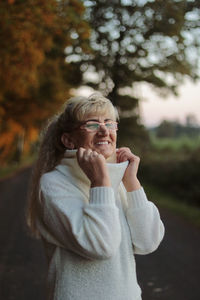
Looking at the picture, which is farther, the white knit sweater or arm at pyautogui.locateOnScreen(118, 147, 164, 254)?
arm at pyautogui.locateOnScreen(118, 147, 164, 254)

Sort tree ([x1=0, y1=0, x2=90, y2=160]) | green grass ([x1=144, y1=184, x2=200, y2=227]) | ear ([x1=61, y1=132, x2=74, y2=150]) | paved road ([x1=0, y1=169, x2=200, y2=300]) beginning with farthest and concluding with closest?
green grass ([x1=144, y1=184, x2=200, y2=227]), tree ([x1=0, y1=0, x2=90, y2=160]), paved road ([x1=0, y1=169, x2=200, y2=300]), ear ([x1=61, y1=132, x2=74, y2=150])

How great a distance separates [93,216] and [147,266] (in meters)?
4.45

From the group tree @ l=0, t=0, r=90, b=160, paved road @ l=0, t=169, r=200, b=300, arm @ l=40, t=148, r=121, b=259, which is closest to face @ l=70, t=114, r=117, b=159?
arm @ l=40, t=148, r=121, b=259

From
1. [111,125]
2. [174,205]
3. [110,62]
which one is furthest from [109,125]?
[110,62]

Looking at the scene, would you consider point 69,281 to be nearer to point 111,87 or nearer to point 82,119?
point 82,119

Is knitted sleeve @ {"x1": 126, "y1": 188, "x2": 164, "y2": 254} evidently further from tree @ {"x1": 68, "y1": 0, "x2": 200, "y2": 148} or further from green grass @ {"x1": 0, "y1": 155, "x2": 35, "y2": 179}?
green grass @ {"x1": 0, "y1": 155, "x2": 35, "y2": 179}

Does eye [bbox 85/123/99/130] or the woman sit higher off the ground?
eye [bbox 85/123/99/130]

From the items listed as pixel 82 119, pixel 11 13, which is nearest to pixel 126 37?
pixel 11 13

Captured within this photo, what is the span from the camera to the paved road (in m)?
4.47

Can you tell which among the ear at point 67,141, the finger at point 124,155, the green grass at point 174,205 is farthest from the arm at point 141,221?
the green grass at point 174,205

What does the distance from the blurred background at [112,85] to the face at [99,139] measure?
1.36 metres

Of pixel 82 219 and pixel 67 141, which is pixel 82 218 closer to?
pixel 82 219

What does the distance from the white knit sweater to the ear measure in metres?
0.15

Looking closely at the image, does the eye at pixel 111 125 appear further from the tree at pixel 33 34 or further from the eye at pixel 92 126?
the tree at pixel 33 34
